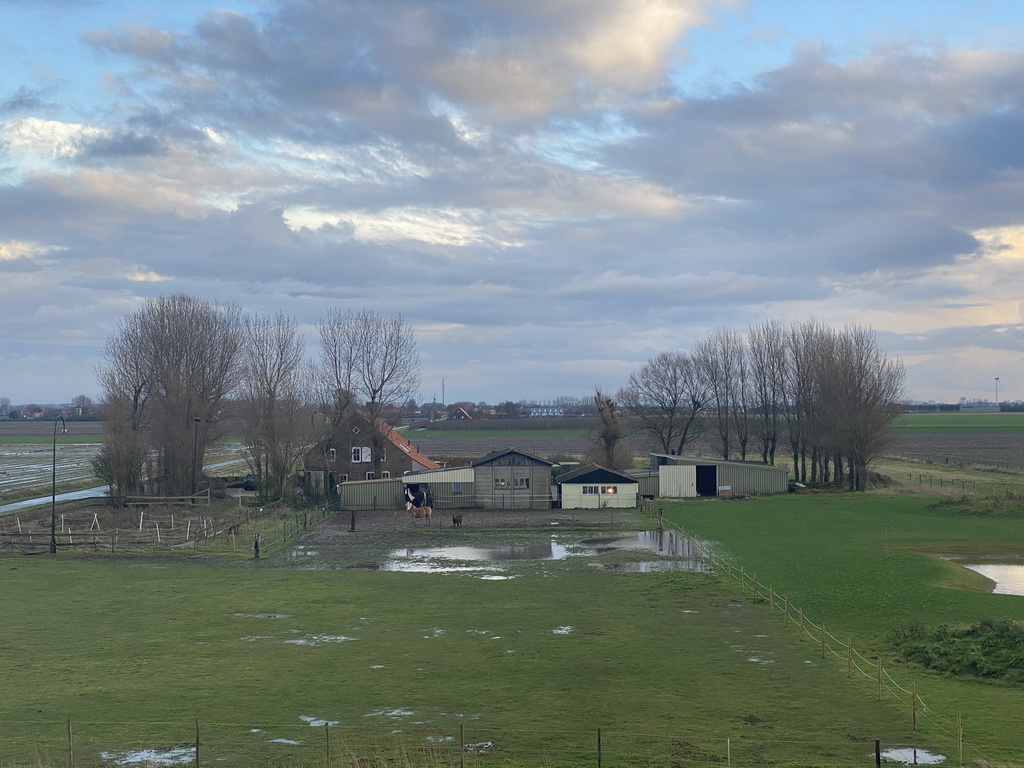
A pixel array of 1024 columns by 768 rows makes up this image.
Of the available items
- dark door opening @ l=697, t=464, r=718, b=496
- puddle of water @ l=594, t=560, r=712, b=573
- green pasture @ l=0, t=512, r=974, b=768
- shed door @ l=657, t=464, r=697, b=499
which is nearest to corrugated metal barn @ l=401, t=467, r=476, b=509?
shed door @ l=657, t=464, r=697, b=499

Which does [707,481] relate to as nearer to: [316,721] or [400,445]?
[400,445]

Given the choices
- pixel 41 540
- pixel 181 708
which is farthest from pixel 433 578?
pixel 41 540

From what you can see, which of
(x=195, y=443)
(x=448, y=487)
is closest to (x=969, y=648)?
(x=448, y=487)

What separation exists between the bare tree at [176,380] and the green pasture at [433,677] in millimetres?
36398

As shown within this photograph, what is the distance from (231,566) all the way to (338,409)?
38641 millimetres

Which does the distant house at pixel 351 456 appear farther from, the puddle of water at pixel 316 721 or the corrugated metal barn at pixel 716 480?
the puddle of water at pixel 316 721

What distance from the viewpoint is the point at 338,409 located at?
80.4 meters

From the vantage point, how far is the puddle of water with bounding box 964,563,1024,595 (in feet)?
115

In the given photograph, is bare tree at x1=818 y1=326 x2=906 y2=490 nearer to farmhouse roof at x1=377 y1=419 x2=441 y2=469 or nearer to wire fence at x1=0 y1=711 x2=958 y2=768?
farmhouse roof at x1=377 y1=419 x2=441 y2=469

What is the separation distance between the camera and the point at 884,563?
40.4m

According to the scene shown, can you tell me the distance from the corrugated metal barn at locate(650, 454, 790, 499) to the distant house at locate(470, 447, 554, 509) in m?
12.1

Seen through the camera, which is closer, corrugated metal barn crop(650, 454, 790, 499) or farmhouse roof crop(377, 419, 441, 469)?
corrugated metal barn crop(650, 454, 790, 499)

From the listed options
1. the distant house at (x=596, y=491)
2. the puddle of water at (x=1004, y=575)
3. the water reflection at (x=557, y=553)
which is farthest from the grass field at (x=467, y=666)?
the distant house at (x=596, y=491)

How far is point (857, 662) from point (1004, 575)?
744 inches
